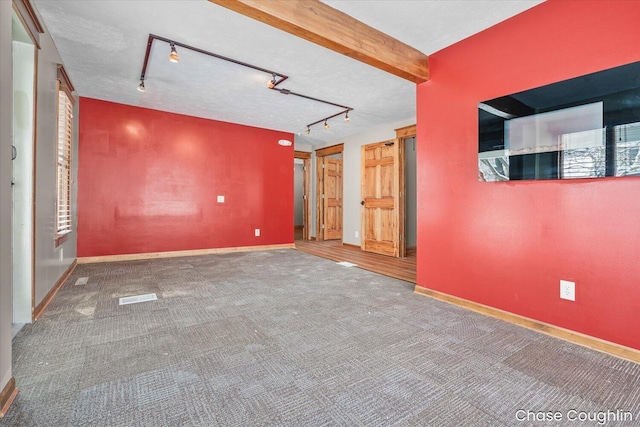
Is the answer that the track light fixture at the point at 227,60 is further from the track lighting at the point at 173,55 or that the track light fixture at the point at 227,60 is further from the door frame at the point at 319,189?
the door frame at the point at 319,189

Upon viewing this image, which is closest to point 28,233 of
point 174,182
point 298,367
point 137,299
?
point 137,299

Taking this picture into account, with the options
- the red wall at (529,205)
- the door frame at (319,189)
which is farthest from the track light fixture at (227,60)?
the door frame at (319,189)

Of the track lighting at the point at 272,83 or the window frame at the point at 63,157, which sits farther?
the track lighting at the point at 272,83

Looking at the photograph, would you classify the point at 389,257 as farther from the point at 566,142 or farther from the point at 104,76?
the point at 104,76

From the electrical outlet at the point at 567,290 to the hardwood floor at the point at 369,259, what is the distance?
154 centimetres

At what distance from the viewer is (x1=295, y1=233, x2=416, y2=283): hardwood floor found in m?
3.97

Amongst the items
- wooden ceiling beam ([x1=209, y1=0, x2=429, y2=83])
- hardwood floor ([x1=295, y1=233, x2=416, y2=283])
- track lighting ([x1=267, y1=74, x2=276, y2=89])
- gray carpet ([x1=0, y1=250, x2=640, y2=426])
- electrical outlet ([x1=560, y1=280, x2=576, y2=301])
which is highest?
track lighting ([x1=267, y1=74, x2=276, y2=89])

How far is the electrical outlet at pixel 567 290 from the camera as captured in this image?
6.63 ft

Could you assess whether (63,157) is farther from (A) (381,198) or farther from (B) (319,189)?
(B) (319,189)

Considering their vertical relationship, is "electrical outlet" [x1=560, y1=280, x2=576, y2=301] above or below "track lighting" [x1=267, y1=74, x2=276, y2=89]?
below

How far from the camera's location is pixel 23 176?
7.32 feet

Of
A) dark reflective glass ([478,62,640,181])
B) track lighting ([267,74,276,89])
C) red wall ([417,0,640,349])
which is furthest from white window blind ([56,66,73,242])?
dark reflective glass ([478,62,640,181])

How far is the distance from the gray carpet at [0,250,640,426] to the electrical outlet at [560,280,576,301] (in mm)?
310

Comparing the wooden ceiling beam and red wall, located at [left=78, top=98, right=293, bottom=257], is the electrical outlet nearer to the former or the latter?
the wooden ceiling beam
